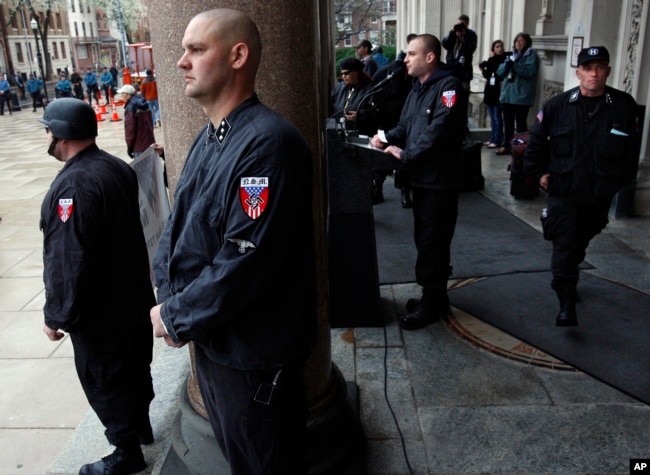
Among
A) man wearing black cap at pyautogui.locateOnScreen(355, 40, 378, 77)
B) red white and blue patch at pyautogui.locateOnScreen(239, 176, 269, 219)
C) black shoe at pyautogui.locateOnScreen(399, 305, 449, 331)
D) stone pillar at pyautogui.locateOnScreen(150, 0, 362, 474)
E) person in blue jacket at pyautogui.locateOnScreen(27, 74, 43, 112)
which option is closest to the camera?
red white and blue patch at pyautogui.locateOnScreen(239, 176, 269, 219)

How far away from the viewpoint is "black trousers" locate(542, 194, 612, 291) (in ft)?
14.9

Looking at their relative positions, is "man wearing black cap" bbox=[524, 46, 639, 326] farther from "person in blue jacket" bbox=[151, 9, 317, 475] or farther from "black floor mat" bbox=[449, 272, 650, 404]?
"person in blue jacket" bbox=[151, 9, 317, 475]

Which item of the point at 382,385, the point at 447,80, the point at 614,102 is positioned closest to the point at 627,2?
the point at 614,102

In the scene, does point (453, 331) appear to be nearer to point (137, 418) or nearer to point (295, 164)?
point (137, 418)

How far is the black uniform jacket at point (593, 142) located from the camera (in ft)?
14.3

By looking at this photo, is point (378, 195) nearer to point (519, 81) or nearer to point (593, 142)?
point (519, 81)

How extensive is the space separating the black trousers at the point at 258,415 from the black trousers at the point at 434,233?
2581 millimetres

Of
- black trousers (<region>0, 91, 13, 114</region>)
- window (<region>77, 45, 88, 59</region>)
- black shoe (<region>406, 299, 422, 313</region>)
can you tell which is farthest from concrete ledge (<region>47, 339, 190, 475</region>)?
window (<region>77, 45, 88, 59</region>)

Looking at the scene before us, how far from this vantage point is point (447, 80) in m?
4.43

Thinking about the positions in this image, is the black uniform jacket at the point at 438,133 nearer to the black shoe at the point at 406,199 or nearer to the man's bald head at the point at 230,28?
the man's bald head at the point at 230,28

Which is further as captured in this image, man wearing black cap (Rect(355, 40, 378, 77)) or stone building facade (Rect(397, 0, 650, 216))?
man wearing black cap (Rect(355, 40, 378, 77))

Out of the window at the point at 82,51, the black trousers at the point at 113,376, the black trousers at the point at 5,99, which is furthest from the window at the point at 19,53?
the black trousers at the point at 113,376

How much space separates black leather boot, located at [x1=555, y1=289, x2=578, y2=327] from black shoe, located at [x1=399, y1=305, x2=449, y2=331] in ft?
3.05

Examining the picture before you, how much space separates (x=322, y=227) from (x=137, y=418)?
1492 mm
